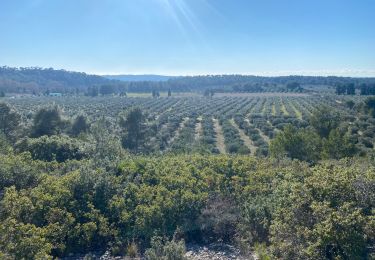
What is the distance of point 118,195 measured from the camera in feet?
49.9

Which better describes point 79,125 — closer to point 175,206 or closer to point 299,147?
point 299,147

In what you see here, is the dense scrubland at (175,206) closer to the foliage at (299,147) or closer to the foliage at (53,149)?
the foliage at (53,149)

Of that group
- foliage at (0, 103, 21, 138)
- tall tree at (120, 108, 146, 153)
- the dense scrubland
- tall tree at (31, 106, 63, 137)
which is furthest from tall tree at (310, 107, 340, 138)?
foliage at (0, 103, 21, 138)

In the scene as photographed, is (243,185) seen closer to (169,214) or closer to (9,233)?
(169,214)

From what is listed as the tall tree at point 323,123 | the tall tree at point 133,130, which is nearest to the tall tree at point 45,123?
the tall tree at point 133,130

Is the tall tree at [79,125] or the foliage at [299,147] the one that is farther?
the tall tree at [79,125]

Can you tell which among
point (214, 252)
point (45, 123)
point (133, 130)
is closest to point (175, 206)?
point (214, 252)

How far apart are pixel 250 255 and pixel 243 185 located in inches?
200

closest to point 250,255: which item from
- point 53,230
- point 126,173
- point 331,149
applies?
point 53,230

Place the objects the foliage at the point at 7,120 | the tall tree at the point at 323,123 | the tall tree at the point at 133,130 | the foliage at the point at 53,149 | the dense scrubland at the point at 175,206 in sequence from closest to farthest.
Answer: the dense scrubland at the point at 175,206 → the foliage at the point at 53,149 → the tall tree at the point at 323,123 → the foliage at the point at 7,120 → the tall tree at the point at 133,130

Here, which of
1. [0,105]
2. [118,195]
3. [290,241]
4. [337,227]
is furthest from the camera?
[0,105]

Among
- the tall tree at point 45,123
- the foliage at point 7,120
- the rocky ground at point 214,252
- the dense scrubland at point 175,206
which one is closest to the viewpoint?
the dense scrubland at point 175,206

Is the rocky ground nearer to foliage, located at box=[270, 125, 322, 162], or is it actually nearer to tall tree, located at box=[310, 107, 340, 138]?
foliage, located at box=[270, 125, 322, 162]

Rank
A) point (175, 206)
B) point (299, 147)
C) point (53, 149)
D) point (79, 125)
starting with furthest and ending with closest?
point (79, 125), point (299, 147), point (53, 149), point (175, 206)
